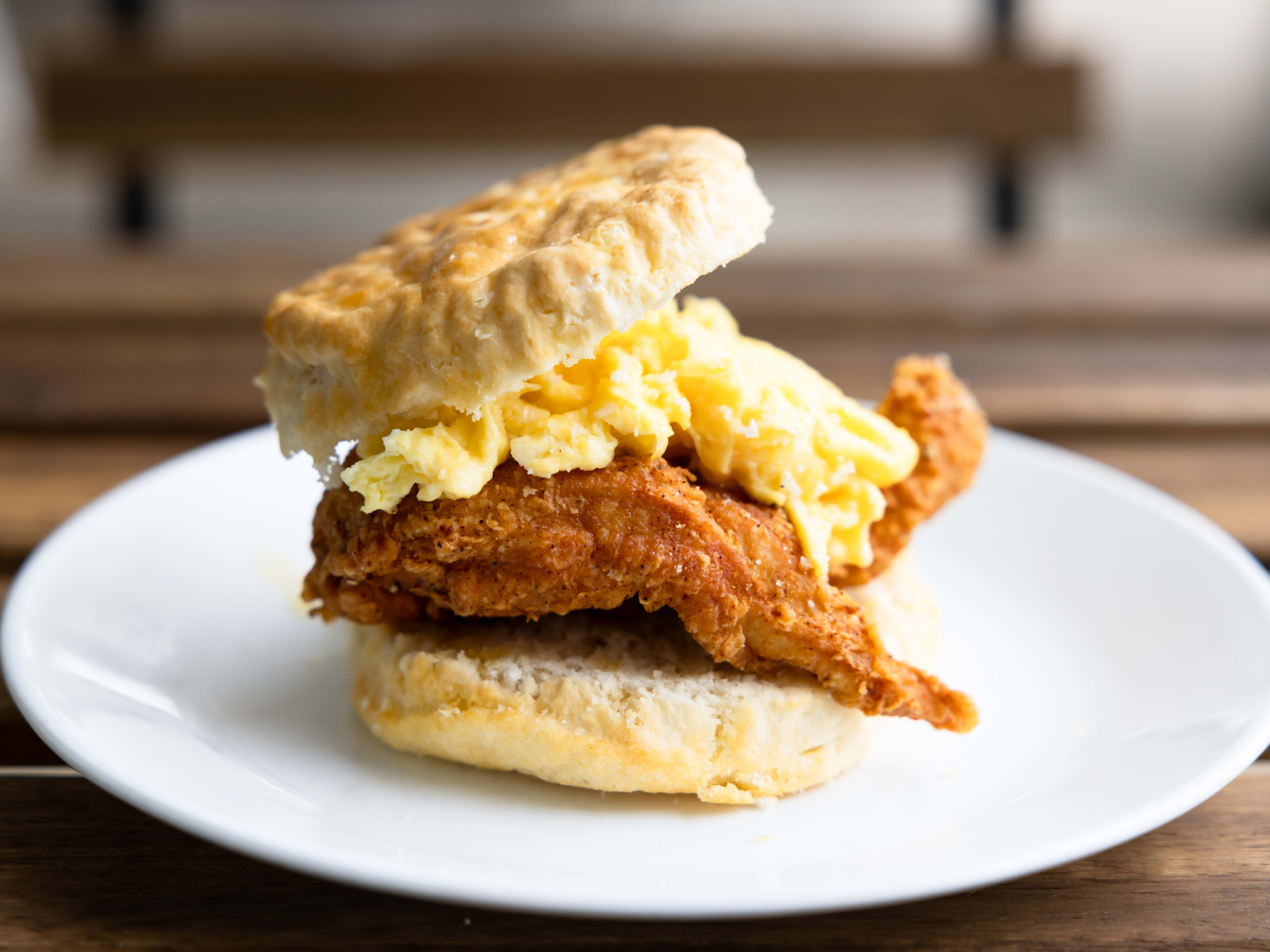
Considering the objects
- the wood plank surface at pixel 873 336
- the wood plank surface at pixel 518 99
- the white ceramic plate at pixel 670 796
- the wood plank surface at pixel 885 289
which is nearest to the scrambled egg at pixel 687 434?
the white ceramic plate at pixel 670 796

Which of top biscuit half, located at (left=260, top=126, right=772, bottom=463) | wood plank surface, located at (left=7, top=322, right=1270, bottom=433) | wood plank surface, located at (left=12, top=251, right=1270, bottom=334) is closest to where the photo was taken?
top biscuit half, located at (left=260, top=126, right=772, bottom=463)

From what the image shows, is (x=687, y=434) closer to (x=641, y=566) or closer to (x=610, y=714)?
(x=641, y=566)

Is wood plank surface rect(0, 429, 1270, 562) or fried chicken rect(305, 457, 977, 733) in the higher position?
fried chicken rect(305, 457, 977, 733)

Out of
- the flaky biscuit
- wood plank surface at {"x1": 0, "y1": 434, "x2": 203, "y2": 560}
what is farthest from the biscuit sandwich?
wood plank surface at {"x1": 0, "y1": 434, "x2": 203, "y2": 560}

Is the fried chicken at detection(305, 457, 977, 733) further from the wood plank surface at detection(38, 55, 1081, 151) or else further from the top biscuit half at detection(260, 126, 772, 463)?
the wood plank surface at detection(38, 55, 1081, 151)

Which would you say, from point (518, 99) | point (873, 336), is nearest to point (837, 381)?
point (873, 336)

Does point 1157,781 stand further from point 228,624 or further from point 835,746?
point 228,624
